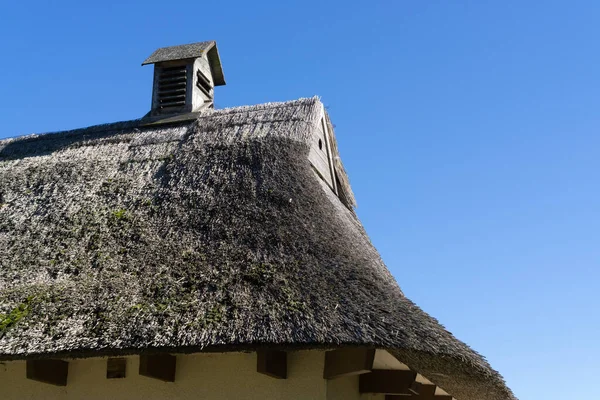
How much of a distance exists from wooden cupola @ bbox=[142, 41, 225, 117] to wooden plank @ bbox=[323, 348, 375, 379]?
269 inches

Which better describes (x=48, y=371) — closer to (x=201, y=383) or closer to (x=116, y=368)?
(x=116, y=368)

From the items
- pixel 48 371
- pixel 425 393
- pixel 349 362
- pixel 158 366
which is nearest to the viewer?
pixel 349 362

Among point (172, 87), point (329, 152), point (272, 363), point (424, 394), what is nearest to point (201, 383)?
point (272, 363)

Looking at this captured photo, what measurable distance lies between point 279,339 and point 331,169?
20.0ft

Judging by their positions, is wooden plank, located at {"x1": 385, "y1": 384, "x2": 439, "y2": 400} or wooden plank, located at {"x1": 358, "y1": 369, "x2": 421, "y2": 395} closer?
wooden plank, located at {"x1": 358, "y1": 369, "x2": 421, "y2": 395}

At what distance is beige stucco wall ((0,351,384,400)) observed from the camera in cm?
681

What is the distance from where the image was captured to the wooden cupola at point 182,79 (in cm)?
1232

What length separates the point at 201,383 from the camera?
709cm

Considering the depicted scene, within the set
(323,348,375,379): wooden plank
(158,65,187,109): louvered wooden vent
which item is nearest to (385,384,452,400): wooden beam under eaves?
(323,348,375,379): wooden plank

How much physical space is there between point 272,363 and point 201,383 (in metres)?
0.99

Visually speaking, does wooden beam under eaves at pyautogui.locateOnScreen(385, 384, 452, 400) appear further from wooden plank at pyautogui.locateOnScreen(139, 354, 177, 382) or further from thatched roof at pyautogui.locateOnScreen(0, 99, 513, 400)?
wooden plank at pyautogui.locateOnScreen(139, 354, 177, 382)

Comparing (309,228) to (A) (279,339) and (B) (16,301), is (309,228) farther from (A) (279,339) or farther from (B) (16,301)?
(B) (16,301)

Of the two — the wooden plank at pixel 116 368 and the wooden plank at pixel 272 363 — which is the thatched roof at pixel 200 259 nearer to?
the wooden plank at pixel 272 363

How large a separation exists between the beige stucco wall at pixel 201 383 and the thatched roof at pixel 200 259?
2.71ft
